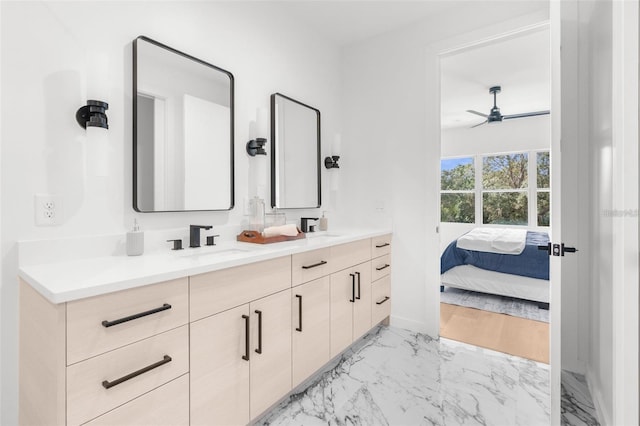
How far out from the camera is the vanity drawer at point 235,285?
1215 millimetres

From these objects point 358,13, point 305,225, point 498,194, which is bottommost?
point 305,225

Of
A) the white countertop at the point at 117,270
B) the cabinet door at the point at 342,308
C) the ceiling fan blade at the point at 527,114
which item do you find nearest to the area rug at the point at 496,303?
the cabinet door at the point at 342,308

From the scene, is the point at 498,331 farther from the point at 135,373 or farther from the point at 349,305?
the point at 135,373

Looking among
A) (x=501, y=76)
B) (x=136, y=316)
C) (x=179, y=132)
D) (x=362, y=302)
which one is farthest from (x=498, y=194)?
(x=136, y=316)

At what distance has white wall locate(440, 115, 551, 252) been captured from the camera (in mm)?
5348

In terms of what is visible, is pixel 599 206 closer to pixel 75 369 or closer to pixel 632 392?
pixel 632 392

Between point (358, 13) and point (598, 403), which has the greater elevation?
point (358, 13)

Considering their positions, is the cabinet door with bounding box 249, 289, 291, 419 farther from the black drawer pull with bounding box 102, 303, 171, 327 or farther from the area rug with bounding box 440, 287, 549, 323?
the area rug with bounding box 440, 287, 549, 323

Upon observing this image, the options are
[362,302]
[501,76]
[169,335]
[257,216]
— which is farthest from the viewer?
[501,76]

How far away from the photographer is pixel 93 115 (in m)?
1.35

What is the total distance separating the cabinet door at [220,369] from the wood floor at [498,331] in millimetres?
1825

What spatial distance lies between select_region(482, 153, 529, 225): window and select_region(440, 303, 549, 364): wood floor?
3193mm

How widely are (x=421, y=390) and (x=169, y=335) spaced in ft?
4.74

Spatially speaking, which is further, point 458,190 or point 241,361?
point 458,190
